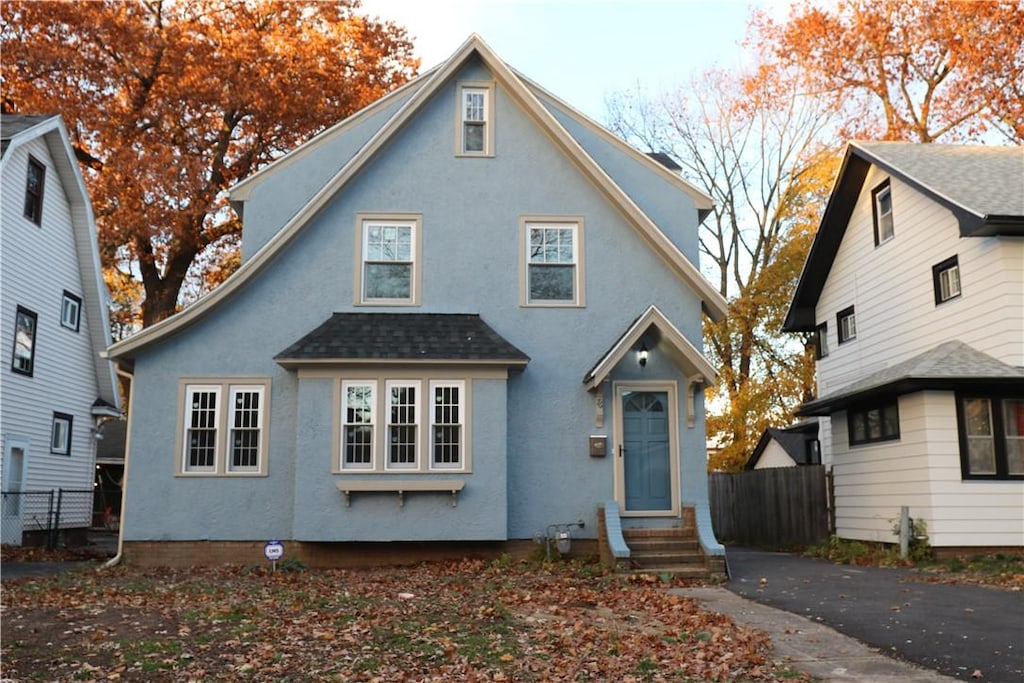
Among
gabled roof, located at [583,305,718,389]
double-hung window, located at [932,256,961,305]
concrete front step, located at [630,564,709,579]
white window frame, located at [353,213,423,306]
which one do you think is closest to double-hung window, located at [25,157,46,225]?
white window frame, located at [353,213,423,306]

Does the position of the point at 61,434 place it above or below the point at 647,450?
above

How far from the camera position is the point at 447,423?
1432 cm

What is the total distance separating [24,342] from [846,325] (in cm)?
1878

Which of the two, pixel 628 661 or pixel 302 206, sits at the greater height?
pixel 302 206

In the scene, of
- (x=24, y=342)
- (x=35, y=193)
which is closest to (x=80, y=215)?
(x=35, y=193)

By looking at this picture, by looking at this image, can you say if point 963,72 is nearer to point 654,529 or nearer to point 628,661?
point 654,529

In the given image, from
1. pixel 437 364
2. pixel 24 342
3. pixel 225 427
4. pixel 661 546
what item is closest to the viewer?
pixel 661 546

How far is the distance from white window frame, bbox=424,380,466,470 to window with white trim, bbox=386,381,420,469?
0.22 meters

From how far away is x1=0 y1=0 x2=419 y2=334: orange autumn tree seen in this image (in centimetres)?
2480

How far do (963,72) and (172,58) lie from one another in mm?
23170

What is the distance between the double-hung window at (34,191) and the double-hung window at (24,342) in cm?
218

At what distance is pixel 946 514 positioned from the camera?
49.0 feet

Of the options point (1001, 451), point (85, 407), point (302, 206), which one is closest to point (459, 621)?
point (302, 206)

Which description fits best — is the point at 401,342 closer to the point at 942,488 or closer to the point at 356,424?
the point at 356,424
